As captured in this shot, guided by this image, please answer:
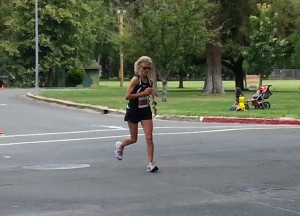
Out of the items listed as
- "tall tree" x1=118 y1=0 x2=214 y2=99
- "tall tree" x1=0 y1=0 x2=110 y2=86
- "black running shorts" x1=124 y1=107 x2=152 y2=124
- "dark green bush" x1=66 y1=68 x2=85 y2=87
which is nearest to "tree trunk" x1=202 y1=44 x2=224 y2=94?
"tall tree" x1=118 y1=0 x2=214 y2=99

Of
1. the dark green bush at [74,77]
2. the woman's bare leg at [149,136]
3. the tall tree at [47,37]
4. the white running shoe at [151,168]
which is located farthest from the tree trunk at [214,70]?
the white running shoe at [151,168]

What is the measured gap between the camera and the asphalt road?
809cm

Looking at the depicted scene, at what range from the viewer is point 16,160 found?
1285 centimetres

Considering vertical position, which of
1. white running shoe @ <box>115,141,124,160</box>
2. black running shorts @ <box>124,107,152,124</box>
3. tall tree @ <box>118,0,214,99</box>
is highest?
tall tree @ <box>118,0,214,99</box>

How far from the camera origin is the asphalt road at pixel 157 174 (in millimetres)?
8086

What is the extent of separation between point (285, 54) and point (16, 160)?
4415 centimetres

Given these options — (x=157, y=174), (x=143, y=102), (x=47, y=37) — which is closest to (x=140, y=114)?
(x=143, y=102)

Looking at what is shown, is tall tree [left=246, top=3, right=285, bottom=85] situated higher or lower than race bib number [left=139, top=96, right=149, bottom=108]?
higher

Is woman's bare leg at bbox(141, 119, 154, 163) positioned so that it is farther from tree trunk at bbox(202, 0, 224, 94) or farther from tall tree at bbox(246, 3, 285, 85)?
tall tree at bbox(246, 3, 285, 85)

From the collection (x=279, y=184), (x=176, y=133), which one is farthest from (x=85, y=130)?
(x=279, y=184)

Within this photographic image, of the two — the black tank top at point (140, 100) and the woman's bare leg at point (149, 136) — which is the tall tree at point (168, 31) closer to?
the black tank top at point (140, 100)

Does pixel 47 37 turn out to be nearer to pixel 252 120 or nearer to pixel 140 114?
pixel 252 120

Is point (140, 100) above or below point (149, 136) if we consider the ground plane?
above

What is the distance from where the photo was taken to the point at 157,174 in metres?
10.8
